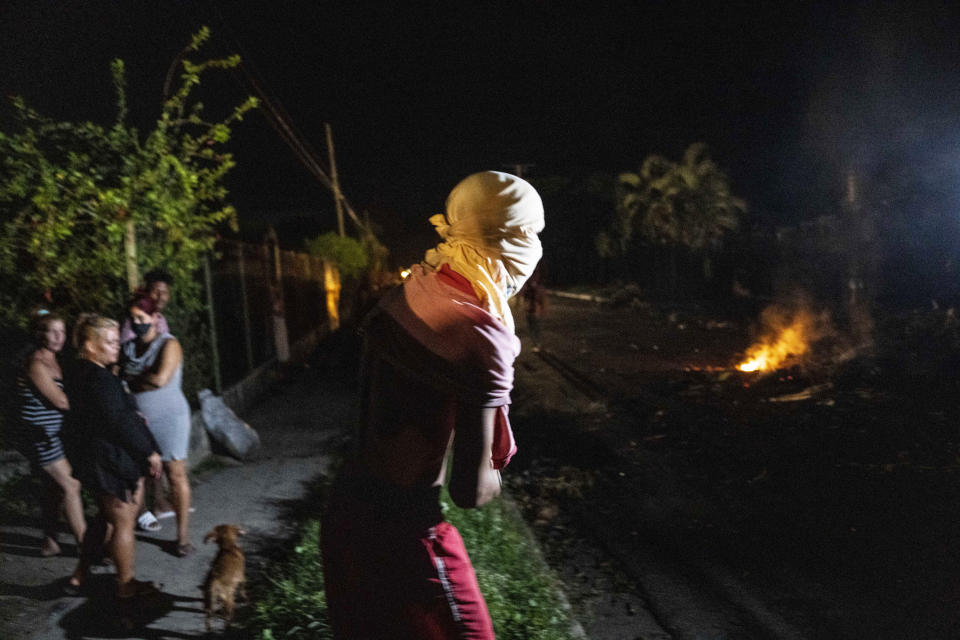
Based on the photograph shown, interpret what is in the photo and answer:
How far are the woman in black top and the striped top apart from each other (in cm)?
62

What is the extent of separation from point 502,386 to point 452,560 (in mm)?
483

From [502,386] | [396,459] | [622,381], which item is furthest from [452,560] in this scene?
[622,381]

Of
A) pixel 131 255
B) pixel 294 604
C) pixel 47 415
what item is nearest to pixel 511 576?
pixel 294 604

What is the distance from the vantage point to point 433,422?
1.85m

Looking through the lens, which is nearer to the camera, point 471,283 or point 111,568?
point 471,283

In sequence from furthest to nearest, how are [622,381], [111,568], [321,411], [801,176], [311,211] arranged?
1. [311,211]
2. [801,176]
3. [622,381]
4. [321,411]
5. [111,568]

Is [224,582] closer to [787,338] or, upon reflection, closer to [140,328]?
[140,328]

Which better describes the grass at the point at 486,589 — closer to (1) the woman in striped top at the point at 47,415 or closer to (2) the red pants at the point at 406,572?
(1) the woman in striped top at the point at 47,415

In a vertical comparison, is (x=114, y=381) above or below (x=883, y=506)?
above

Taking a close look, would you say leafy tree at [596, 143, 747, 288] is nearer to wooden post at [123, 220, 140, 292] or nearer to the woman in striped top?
wooden post at [123, 220, 140, 292]

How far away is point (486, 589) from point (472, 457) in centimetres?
246

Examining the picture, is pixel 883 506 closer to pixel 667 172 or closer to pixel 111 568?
pixel 111 568

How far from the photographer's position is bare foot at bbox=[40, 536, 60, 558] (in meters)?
4.84

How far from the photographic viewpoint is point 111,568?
15.5 ft
